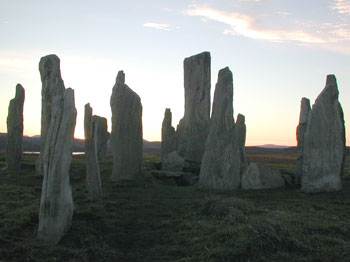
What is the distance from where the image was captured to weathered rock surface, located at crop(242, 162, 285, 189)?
738 inches

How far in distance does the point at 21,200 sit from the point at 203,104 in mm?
15270

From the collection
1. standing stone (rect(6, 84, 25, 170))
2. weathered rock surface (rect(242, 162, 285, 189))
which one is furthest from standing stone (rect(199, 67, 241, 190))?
standing stone (rect(6, 84, 25, 170))

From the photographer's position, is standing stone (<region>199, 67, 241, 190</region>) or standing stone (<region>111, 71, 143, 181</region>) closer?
standing stone (<region>199, 67, 241, 190</region>)

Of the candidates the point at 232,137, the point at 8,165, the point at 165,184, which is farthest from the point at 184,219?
the point at 8,165

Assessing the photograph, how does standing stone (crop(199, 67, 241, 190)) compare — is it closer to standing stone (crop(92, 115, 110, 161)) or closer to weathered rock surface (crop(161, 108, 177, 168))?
weathered rock surface (crop(161, 108, 177, 168))

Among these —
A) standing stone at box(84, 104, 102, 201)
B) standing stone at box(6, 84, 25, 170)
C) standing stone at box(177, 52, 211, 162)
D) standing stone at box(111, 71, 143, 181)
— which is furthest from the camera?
standing stone at box(177, 52, 211, 162)

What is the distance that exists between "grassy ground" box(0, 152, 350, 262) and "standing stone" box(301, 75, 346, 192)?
1.46 meters

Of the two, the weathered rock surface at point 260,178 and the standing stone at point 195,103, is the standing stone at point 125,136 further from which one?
the standing stone at point 195,103

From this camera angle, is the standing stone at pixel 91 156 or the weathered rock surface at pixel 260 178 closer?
the standing stone at pixel 91 156

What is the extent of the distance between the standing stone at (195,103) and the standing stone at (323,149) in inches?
353

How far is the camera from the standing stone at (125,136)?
791 inches

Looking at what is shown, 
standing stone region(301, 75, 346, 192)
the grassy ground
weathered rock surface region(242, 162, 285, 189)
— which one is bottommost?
the grassy ground

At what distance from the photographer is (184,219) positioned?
39.4 feet

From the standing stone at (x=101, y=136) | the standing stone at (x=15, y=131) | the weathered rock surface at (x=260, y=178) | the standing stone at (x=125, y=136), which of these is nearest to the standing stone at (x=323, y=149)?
the weathered rock surface at (x=260, y=178)
